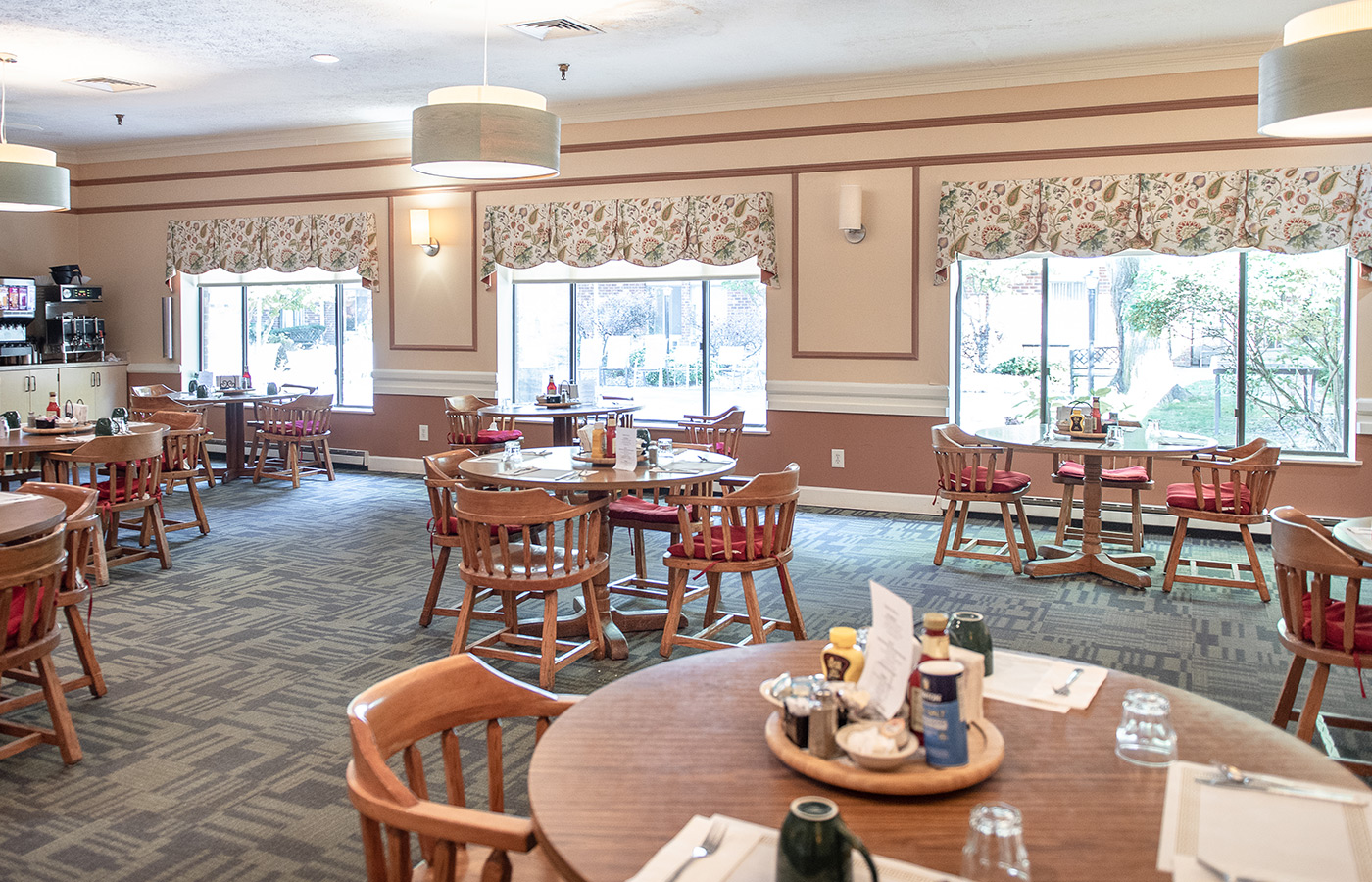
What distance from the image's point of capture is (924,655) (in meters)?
1.62

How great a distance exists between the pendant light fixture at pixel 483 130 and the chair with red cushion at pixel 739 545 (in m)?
1.69

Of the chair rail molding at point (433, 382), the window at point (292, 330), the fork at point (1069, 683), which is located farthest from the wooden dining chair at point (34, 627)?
the window at point (292, 330)

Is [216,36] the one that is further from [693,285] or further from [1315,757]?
[1315,757]

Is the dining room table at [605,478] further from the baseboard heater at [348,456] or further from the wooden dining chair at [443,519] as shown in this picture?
the baseboard heater at [348,456]

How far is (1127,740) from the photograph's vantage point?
1634 mm

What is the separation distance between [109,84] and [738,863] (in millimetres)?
8585

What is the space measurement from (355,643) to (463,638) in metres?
0.70

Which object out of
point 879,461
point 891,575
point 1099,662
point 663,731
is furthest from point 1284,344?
point 663,731

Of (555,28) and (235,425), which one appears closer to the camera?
(555,28)

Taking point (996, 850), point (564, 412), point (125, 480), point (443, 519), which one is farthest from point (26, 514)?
point (564, 412)

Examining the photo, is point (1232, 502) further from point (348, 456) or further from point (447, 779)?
point (348, 456)

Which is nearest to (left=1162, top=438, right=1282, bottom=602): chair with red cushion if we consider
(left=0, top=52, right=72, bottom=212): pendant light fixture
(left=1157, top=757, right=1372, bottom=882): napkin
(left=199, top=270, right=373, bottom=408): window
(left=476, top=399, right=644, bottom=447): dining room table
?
(left=476, top=399, right=644, bottom=447): dining room table

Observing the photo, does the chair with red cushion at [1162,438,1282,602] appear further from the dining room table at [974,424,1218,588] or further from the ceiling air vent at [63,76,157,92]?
the ceiling air vent at [63,76,157,92]

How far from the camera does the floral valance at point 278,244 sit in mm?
9750
